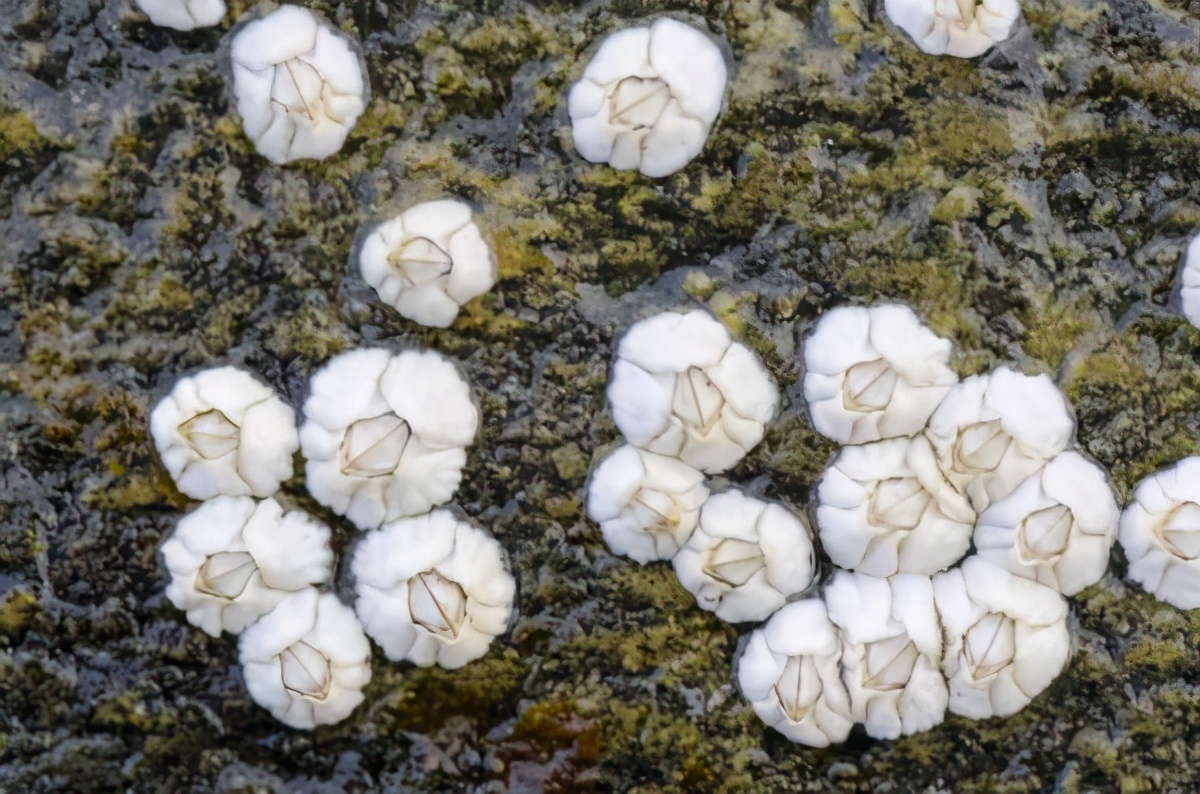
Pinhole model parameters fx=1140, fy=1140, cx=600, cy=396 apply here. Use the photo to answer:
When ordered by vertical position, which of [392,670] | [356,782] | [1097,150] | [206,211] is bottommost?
[356,782]

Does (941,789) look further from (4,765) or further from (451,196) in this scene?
(4,765)

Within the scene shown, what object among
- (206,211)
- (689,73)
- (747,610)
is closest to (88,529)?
(206,211)

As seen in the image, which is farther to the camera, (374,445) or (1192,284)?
(1192,284)

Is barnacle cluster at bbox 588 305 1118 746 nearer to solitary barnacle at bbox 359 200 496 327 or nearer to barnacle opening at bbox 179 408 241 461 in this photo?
solitary barnacle at bbox 359 200 496 327

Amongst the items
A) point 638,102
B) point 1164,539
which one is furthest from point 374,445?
point 1164,539

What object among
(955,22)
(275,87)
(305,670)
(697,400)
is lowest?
(305,670)

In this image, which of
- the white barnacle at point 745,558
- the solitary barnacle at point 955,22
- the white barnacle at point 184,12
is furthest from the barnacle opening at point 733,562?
the white barnacle at point 184,12

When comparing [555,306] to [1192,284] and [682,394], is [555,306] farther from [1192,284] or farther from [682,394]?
[1192,284]
